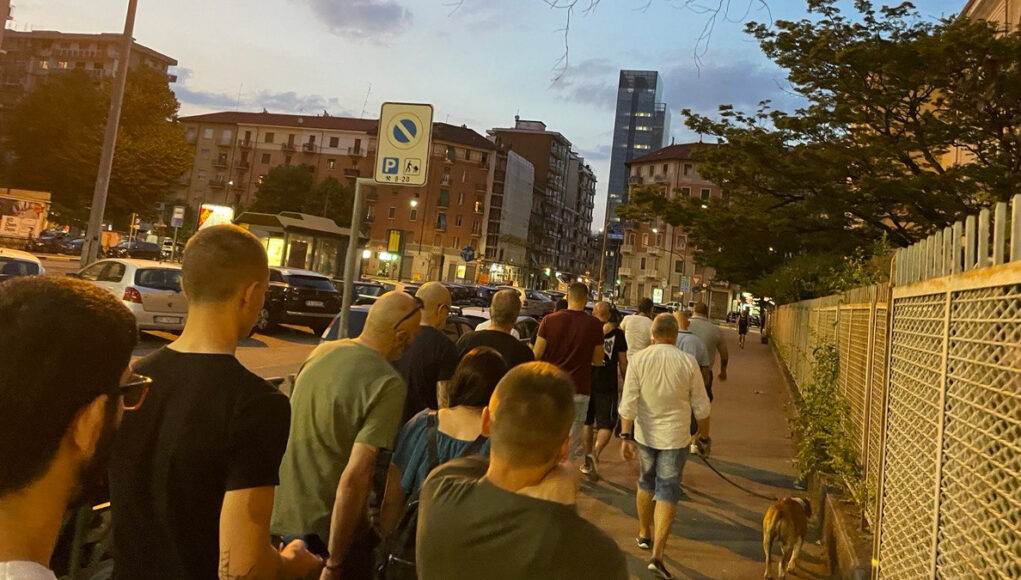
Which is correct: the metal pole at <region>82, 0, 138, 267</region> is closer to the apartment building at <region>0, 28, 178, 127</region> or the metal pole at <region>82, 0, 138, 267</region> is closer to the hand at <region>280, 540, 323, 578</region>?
the hand at <region>280, 540, 323, 578</region>

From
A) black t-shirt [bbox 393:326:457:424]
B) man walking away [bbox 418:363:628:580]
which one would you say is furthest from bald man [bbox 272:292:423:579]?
black t-shirt [bbox 393:326:457:424]

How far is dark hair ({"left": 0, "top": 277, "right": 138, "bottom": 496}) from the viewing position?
110cm

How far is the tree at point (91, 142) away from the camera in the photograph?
1587 inches

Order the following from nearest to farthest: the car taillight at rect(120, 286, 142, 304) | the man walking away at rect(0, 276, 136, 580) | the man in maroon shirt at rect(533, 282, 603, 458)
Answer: the man walking away at rect(0, 276, 136, 580)
the man in maroon shirt at rect(533, 282, 603, 458)
the car taillight at rect(120, 286, 142, 304)

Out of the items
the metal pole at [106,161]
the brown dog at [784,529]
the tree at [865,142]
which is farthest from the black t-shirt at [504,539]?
the metal pole at [106,161]

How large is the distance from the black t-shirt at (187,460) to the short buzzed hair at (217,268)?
9.7 inches

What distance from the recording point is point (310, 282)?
1930cm

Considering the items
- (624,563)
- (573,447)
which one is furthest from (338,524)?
(573,447)

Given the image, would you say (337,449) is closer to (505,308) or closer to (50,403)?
(50,403)

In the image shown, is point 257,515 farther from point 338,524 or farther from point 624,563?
point 338,524

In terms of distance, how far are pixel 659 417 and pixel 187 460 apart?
14.3 feet

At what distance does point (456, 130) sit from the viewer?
8956 centimetres

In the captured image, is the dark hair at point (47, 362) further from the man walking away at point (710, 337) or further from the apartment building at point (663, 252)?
the apartment building at point (663, 252)

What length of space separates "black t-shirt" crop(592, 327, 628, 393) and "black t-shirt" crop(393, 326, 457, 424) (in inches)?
147
